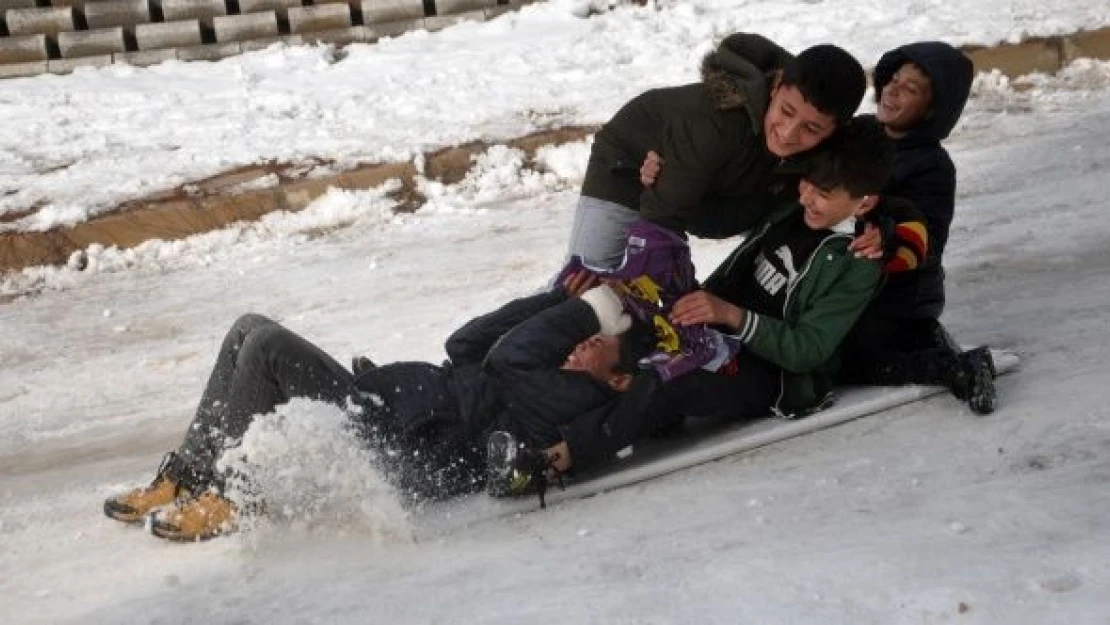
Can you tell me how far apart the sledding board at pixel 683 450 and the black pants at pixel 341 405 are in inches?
4.8

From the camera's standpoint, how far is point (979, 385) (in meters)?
3.19

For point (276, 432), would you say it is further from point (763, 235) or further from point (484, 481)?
point (763, 235)

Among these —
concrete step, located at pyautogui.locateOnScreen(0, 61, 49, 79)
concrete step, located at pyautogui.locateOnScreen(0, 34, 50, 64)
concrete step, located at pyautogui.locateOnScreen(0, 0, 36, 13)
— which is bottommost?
concrete step, located at pyautogui.locateOnScreen(0, 61, 49, 79)

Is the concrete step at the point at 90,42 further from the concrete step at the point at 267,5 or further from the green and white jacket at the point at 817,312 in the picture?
the green and white jacket at the point at 817,312

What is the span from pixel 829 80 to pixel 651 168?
691 millimetres

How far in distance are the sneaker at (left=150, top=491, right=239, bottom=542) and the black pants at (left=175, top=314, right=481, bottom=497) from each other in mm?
84

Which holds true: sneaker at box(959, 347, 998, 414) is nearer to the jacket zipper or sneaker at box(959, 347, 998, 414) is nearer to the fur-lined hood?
the jacket zipper

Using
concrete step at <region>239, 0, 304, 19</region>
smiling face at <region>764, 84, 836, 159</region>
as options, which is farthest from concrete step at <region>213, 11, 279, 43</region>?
smiling face at <region>764, 84, 836, 159</region>

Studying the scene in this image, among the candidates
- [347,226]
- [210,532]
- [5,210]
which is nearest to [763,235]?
[210,532]

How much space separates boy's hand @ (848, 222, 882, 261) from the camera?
122 inches

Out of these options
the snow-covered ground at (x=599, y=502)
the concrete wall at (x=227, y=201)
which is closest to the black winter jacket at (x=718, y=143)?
the snow-covered ground at (x=599, y=502)

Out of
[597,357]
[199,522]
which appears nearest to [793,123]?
[597,357]

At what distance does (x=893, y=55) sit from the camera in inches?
142

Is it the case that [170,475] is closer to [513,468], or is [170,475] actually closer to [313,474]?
[313,474]
